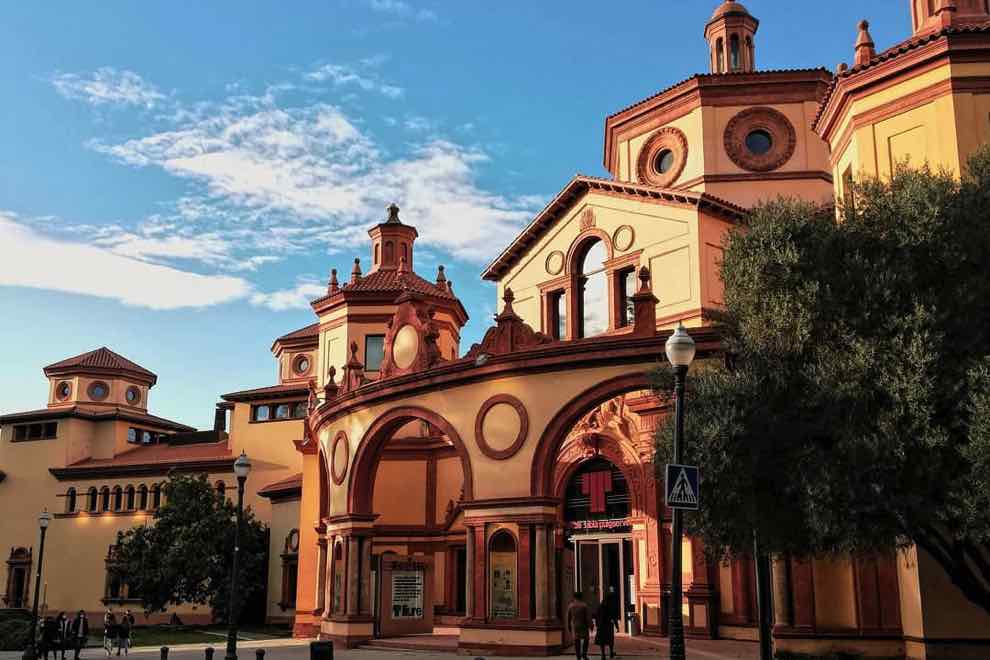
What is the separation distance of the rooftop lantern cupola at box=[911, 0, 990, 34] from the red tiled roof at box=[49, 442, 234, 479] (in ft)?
136

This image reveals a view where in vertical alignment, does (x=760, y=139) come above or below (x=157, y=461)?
above

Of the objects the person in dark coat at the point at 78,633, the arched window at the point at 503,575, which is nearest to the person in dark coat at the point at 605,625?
the arched window at the point at 503,575

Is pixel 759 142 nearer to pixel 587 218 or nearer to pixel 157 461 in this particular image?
pixel 587 218

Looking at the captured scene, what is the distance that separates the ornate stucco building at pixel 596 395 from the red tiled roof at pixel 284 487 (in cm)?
28

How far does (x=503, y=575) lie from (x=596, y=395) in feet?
15.5

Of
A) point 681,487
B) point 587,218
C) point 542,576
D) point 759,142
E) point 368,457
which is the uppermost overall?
point 759,142

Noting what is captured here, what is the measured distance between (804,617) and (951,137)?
33.5ft

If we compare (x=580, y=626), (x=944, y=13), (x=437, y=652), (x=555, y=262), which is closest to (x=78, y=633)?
(x=437, y=652)

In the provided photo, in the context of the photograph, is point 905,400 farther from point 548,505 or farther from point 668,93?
point 668,93

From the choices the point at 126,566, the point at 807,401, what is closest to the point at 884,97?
the point at 807,401

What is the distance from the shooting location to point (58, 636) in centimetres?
2759

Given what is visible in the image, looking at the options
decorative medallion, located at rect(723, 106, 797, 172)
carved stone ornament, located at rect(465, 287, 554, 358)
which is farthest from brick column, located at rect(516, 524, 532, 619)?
decorative medallion, located at rect(723, 106, 797, 172)

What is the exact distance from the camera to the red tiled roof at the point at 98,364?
62312 millimetres

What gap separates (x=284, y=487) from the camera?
4788 centimetres
